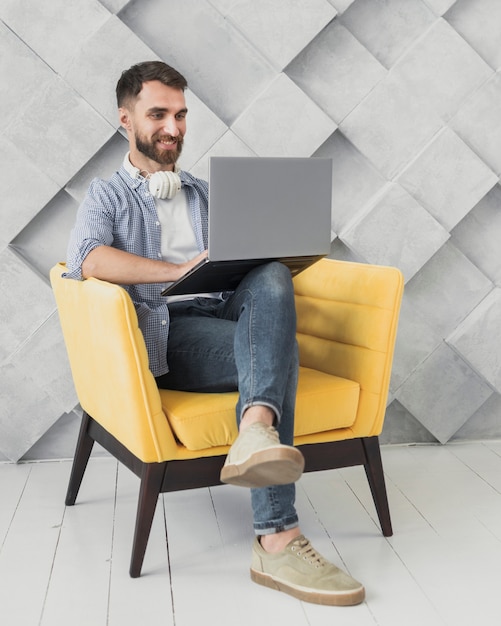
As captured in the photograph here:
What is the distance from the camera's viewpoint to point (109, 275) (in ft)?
5.74

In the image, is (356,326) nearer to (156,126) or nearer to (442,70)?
(156,126)

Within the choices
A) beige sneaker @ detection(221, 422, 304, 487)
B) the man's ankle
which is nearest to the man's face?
beige sneaker @ detection(221, 422, 304, 487)

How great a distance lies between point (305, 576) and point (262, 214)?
0.65 metres

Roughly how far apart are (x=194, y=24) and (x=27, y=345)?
3.15 ft

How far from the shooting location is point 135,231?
6.17 ft

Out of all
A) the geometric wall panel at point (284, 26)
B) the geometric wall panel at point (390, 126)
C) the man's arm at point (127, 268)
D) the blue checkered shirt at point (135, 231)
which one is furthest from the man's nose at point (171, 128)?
the geometric wall panel at point (390, 126)

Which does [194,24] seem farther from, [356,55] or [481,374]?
[481,374]

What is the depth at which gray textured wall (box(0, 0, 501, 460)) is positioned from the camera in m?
2.27

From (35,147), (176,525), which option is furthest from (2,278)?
(176,525)

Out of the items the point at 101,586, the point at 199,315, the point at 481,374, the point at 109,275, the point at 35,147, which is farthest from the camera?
the point at 481,374

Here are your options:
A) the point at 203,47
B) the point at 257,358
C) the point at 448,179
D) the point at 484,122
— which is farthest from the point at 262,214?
the point at 484,122

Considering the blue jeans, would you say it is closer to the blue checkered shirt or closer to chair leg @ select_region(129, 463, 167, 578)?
the blue checkered shirt

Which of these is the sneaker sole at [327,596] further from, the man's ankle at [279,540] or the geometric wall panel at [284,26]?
the geometric wall panel at [284,26]

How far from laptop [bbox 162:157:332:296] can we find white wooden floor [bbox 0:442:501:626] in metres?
0.55
